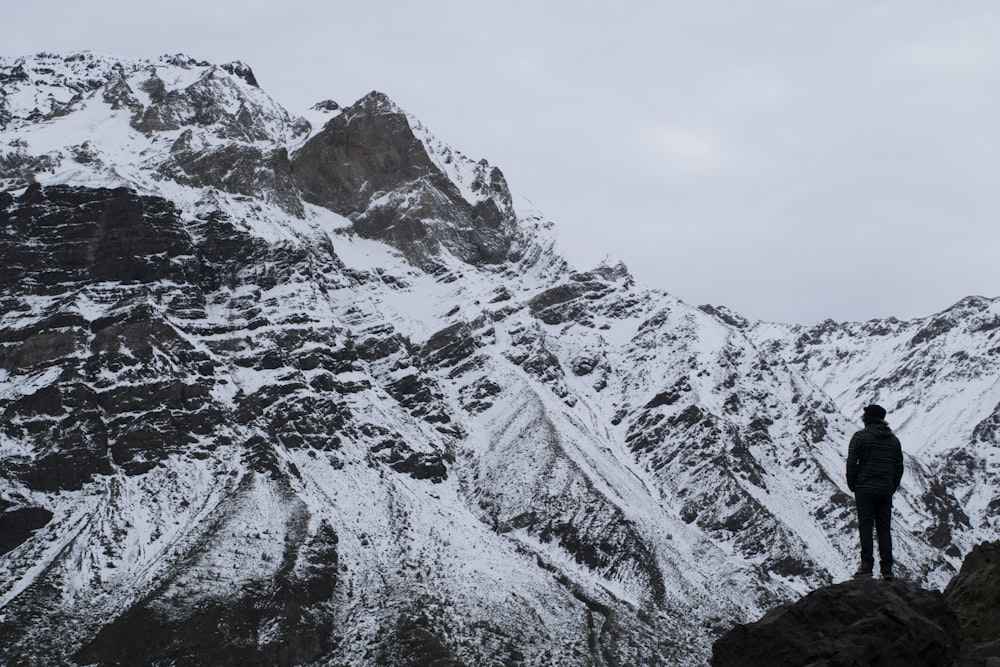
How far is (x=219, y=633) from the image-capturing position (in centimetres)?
12150

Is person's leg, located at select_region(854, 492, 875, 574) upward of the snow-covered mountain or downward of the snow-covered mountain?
downward

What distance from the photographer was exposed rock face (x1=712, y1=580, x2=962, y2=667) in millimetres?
26062

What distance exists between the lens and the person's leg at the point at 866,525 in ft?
94.1

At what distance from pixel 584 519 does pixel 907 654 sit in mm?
133341

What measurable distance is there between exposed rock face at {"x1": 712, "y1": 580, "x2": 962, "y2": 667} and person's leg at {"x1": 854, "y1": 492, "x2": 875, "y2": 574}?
28.5 inches

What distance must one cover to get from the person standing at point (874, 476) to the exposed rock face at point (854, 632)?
2.65 ft

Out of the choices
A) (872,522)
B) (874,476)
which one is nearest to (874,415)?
(874,476)

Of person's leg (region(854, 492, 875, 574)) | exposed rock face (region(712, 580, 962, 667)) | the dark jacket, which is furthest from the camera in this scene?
person's leg (region(854, 492, 875, 574))

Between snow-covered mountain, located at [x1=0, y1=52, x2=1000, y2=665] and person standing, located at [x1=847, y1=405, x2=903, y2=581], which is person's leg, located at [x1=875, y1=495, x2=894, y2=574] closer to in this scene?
person standing, located at [x1=847, y1=405, x2=903, y2=581]

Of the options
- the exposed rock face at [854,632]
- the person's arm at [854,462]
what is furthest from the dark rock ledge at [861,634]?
the person's arm at [854,462]

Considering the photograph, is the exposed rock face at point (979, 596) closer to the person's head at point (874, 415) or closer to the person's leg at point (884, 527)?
the person's leg at point (884, 527)

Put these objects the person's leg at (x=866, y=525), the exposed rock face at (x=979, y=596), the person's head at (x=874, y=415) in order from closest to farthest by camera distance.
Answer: the person's leg at (x=866, y=525)
the person's head at (x=874, y=415)
the exposed rock face at (x=979, y=596)

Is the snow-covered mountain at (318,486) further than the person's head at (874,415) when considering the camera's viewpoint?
Yes

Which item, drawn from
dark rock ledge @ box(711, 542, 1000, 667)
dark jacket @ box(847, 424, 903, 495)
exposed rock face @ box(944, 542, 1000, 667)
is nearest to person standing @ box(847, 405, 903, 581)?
dark jacket @ box(847, 424, 903, 495)
